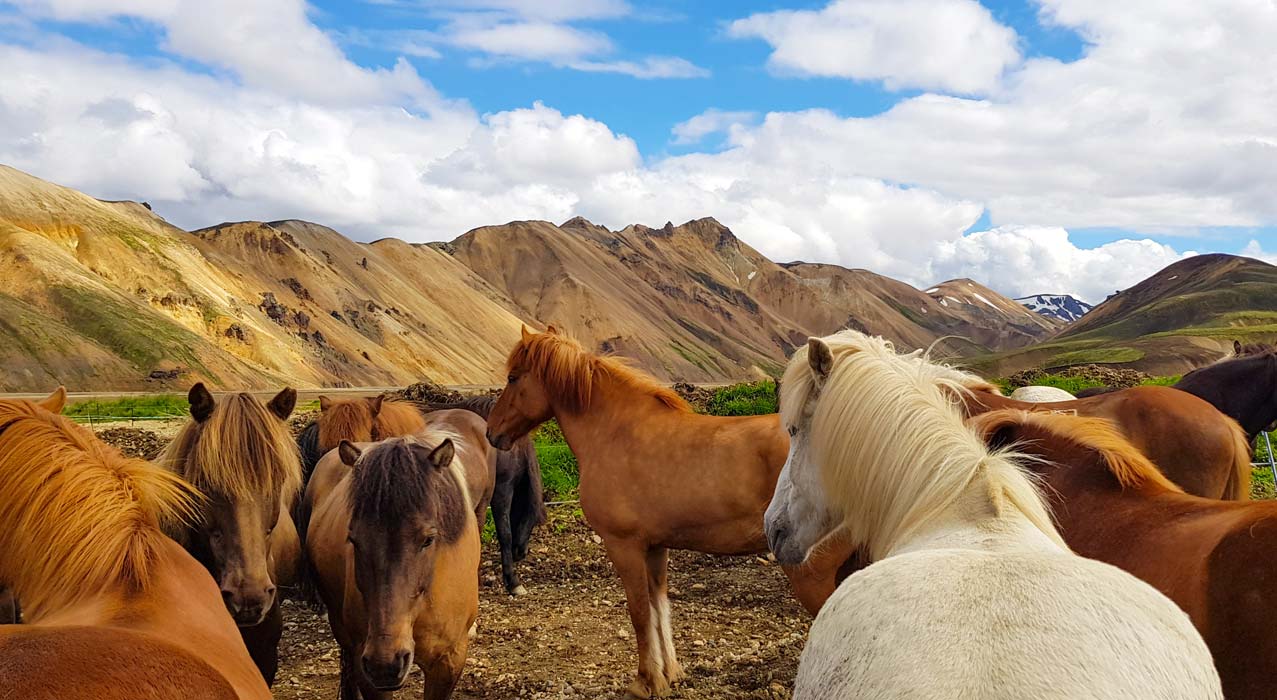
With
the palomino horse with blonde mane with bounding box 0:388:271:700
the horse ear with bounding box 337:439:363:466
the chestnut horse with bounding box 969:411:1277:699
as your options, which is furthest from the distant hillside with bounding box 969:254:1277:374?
the palomino horse with blonde mane with bounding box 0:388:271:700

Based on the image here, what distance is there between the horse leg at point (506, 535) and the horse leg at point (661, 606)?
11.2 feet

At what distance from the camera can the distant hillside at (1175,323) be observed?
5881 cm

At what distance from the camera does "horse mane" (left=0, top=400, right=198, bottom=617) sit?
3004 millimetres

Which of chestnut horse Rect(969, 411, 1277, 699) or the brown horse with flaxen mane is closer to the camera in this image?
chestnut horse Rect(969, 411, 1277, 699)

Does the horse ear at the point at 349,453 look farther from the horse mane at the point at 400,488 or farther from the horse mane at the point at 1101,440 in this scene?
the horse mane at the point at 1101,440

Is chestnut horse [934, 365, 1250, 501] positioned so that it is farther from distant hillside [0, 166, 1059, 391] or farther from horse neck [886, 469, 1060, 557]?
distant hillside [0, 166, 1059, 391]

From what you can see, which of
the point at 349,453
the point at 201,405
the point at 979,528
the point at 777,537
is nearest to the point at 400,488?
the point at 349,453

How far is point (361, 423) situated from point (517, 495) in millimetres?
3742

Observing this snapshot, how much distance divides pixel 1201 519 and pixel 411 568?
3.34 m

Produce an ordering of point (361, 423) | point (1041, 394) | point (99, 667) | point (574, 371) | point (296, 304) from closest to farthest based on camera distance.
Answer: point (99, 667) < point (574, 371) < point (361, 423) < point (1041, 394) < point (296, 304)

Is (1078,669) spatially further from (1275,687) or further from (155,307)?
(155,307)

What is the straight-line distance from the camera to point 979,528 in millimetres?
2457

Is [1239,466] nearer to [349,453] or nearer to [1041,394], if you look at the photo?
[1041,394]

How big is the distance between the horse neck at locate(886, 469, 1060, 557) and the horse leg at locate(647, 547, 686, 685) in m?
3.42
